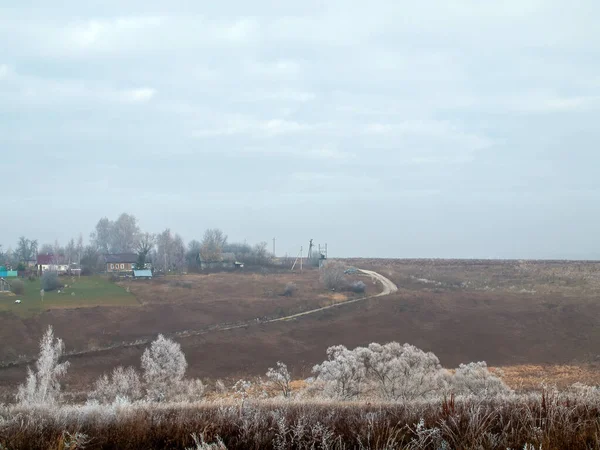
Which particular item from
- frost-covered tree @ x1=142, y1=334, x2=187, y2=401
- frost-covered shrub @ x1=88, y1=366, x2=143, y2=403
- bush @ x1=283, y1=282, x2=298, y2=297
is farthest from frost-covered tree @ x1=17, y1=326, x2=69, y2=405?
bush @ x1=283, y1=282, x2=298, y2=297

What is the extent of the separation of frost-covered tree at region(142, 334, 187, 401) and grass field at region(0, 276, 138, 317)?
1921 centimetres

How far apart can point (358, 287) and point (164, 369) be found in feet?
122

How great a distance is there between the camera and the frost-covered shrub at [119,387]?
27.4 m

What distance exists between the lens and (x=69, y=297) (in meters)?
54.1

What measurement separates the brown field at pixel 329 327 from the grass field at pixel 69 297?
82.7 inches

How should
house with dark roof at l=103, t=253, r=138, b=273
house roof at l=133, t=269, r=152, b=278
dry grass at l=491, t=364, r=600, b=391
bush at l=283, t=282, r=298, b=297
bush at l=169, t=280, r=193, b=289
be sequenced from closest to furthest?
dry grass at l=491, t=364, r=600, b=391
bush at l=283, t=282, r=298, b=297
bush at l=169, t=280, r=193, b=289
house roof at l=133, t=269, r=152, b=278
house with dark roof at l=103, t=253, r=138, b=273

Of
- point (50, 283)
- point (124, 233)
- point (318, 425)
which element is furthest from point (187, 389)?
point (124, 233)

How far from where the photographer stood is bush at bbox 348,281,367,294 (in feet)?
212

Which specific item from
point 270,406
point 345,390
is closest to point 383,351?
point 345,390

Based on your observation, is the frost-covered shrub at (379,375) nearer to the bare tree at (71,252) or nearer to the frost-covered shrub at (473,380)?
the frost-covered shrub at (473,380)

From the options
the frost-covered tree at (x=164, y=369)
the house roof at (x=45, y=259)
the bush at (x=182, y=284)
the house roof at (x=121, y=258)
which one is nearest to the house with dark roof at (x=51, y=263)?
the house roof at (x=45, y=259)

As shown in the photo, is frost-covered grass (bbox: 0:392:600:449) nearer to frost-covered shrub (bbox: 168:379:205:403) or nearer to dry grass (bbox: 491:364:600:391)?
frost-covered shrub (bbox: 168:379:205:403)

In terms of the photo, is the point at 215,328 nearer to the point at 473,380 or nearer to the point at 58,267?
the point at 473,380

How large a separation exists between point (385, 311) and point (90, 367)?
28.4 meters
